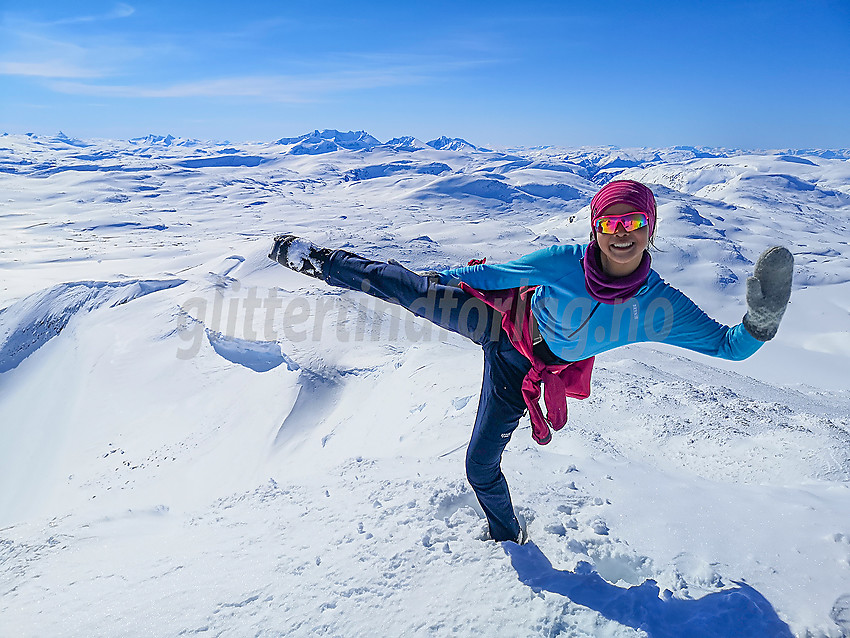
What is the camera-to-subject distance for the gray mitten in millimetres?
1933

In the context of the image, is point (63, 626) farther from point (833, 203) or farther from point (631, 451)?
point (833, 203)

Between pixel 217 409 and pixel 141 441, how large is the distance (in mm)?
1450

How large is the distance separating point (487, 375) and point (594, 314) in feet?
2.53

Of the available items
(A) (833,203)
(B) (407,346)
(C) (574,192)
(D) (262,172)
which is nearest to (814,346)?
(B) (407,346)

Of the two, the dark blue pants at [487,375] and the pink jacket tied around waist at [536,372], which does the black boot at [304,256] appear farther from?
the pink jacket tied around waist at [536,372]

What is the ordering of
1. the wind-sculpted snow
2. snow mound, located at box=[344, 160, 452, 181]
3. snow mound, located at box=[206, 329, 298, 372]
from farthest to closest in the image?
1. snow mound, located at box=[344, 160, 452, 181]
2. the wind-sculpted snow
3. snow mound, located at box=[206, 329, 298, 372]

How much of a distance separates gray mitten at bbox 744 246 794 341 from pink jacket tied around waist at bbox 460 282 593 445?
903mm

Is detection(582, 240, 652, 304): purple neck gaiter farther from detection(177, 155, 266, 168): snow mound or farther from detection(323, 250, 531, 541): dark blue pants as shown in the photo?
detection(177, 155, 266, 168): snow mound

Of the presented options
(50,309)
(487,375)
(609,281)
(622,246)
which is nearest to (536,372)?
(487,375)

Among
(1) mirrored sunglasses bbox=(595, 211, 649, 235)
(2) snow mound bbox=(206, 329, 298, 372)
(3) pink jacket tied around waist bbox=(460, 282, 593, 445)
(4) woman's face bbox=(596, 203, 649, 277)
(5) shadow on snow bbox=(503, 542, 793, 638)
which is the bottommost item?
(2) snow mound bbox=(206, 329, 298, 372)

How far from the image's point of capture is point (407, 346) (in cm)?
1020

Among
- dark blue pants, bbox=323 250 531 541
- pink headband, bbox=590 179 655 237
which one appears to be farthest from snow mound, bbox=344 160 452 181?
pink headband, bbox=590 179 655 237

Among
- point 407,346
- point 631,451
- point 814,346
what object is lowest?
point 814,346

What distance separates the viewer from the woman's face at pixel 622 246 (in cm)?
218
